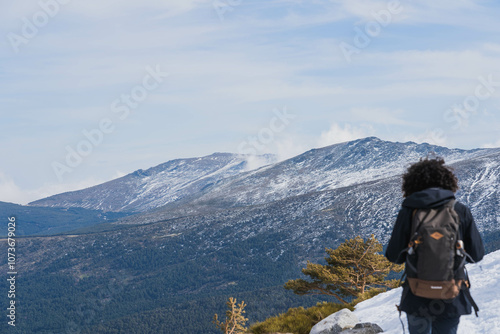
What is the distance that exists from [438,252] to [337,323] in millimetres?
10070

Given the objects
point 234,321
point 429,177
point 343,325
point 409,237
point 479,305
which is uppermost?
point 429,177

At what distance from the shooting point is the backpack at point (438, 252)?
6.59m

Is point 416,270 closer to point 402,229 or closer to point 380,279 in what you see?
point 402,229

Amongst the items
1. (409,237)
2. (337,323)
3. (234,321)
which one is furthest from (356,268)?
(409,237)

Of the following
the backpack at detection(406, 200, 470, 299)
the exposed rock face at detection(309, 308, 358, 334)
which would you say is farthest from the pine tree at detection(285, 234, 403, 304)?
the backpack at detection(406, 200, 470, 299)

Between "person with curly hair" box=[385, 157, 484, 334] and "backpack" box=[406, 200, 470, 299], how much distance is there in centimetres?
12

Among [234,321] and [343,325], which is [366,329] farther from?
[234,321]

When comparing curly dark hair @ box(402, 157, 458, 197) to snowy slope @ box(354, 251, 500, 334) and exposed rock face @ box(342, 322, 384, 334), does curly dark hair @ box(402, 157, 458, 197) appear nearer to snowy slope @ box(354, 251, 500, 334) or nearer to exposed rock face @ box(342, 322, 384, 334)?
snowy slope @ box(354, 251, 500, 334)

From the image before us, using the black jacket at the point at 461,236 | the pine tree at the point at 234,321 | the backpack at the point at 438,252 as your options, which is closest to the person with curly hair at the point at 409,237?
the black jacket at the point at 461,236

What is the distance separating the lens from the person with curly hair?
21.9 feet

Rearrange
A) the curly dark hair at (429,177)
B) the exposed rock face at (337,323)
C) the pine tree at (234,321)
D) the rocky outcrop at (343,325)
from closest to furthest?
the curly dark hair at (429,177) → the rocky outcrop at (343,325) → the exposed rock face at (337,323) → the pine tree at (234,321)

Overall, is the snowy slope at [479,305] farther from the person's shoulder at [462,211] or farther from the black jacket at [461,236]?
the person's shoulder at [462,211]

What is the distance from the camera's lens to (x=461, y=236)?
265 inches

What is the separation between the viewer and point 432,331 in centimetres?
696
